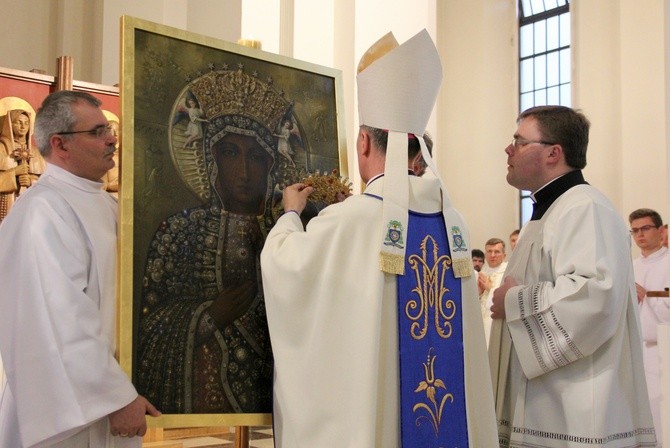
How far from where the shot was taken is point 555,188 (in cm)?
420

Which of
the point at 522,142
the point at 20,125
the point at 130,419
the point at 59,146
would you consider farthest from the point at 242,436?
the point at 20,125

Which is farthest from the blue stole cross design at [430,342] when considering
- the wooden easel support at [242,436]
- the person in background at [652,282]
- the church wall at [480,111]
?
the church wall at [480,111]

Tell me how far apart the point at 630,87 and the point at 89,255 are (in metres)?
12.1

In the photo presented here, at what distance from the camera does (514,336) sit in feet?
13.1

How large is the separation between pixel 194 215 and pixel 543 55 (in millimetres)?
13870

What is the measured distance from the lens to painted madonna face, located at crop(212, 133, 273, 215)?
368cm

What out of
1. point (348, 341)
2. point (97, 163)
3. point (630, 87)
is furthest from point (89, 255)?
point (630, 87)

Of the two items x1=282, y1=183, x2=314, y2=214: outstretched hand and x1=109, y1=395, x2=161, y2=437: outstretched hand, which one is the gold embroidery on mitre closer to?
x1=282, y1=183, x2=314, y2=214: outstretched hand

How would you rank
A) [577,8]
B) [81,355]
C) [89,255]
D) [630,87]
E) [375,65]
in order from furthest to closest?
[577,8] → [630,87] → [375,65] → [89,255] → [81,355]

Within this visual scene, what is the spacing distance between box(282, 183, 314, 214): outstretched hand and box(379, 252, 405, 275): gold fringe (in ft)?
1.54

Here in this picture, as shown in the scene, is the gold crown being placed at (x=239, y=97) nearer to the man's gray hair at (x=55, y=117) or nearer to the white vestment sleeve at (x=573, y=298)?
the man's gray hair at (x=55, y=117)

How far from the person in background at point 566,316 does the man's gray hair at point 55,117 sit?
6.68 feet

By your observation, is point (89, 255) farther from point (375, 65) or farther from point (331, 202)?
point (375, 65)

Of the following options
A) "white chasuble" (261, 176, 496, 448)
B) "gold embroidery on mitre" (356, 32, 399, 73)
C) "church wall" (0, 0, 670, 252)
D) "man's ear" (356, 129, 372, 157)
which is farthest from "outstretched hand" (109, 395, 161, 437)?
"church wall" (0, 0, 670, 252)
